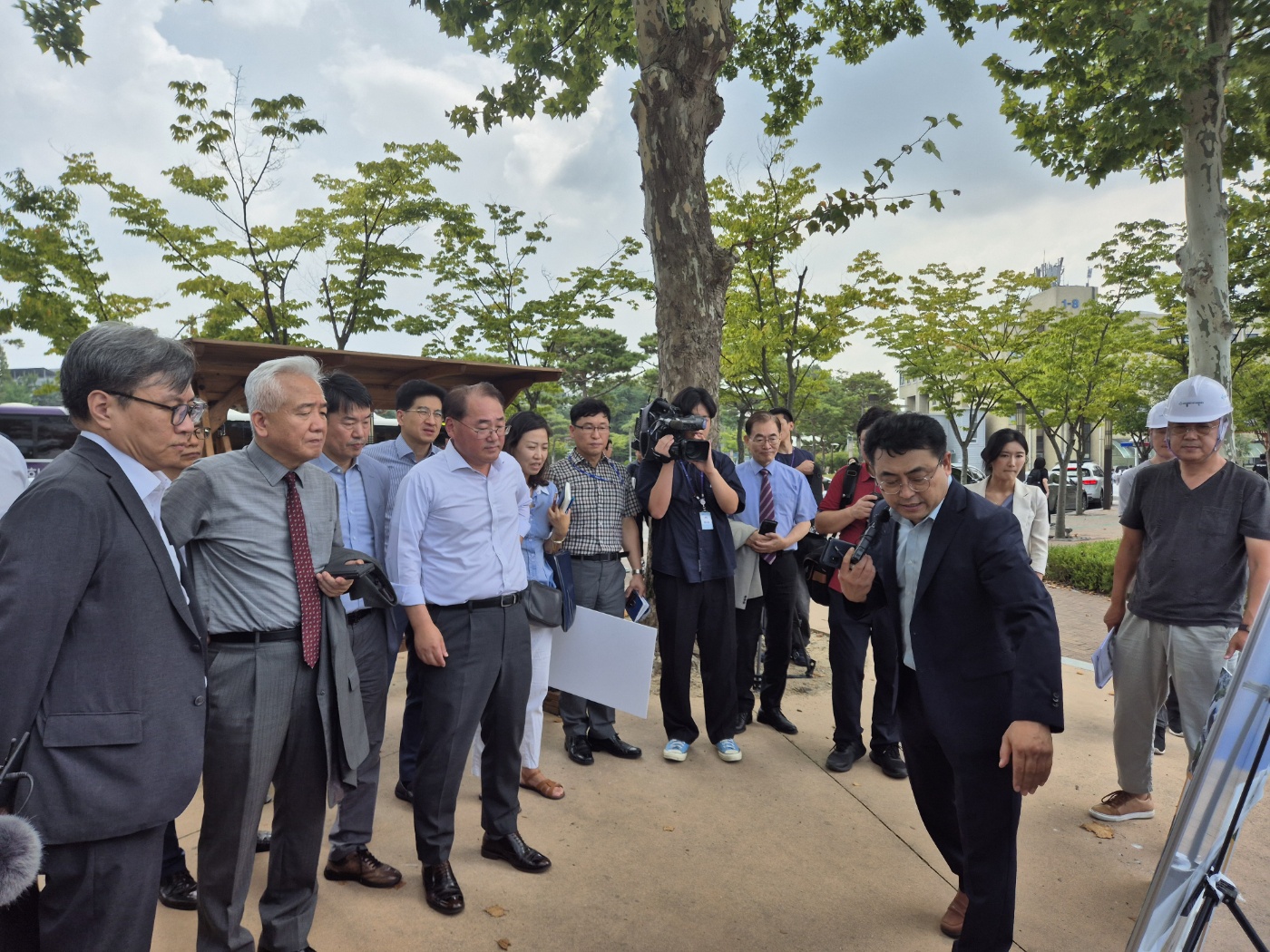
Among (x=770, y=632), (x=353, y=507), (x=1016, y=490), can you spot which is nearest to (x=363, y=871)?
(x=353, y=507)

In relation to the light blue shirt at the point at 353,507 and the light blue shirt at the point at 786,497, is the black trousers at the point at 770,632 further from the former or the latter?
the light blue shirt at the point at 353,507

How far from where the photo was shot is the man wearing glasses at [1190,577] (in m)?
3.38

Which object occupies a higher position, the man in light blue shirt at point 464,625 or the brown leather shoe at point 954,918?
the man in light blue shirt at point 464,625

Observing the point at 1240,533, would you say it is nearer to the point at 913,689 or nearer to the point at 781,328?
the point at 913,689

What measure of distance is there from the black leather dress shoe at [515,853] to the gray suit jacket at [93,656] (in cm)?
167

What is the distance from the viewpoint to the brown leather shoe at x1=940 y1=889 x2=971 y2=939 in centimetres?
276

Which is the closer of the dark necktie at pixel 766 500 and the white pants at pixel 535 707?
the white pants at pixel 535 707

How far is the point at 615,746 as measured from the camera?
14.4ft

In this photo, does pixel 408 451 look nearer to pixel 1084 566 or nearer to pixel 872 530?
pixel 872 530

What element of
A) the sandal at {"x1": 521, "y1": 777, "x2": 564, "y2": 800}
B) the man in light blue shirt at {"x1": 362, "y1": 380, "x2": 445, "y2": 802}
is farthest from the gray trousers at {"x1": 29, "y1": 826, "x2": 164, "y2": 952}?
the sandal at {"x1": 521, "y1": 777, "x2": 564, "y2": 800}

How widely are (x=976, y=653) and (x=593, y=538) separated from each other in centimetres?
229

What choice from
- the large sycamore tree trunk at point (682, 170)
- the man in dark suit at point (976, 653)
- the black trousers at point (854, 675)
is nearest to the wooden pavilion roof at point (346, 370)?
the large sycamore tree trunk at point (682, 170)

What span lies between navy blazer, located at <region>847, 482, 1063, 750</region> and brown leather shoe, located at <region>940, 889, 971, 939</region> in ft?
2.54

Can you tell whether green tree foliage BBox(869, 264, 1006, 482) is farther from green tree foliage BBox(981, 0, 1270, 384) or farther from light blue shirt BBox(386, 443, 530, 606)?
light blue shirt BBox(386, 443, 530, 606)
